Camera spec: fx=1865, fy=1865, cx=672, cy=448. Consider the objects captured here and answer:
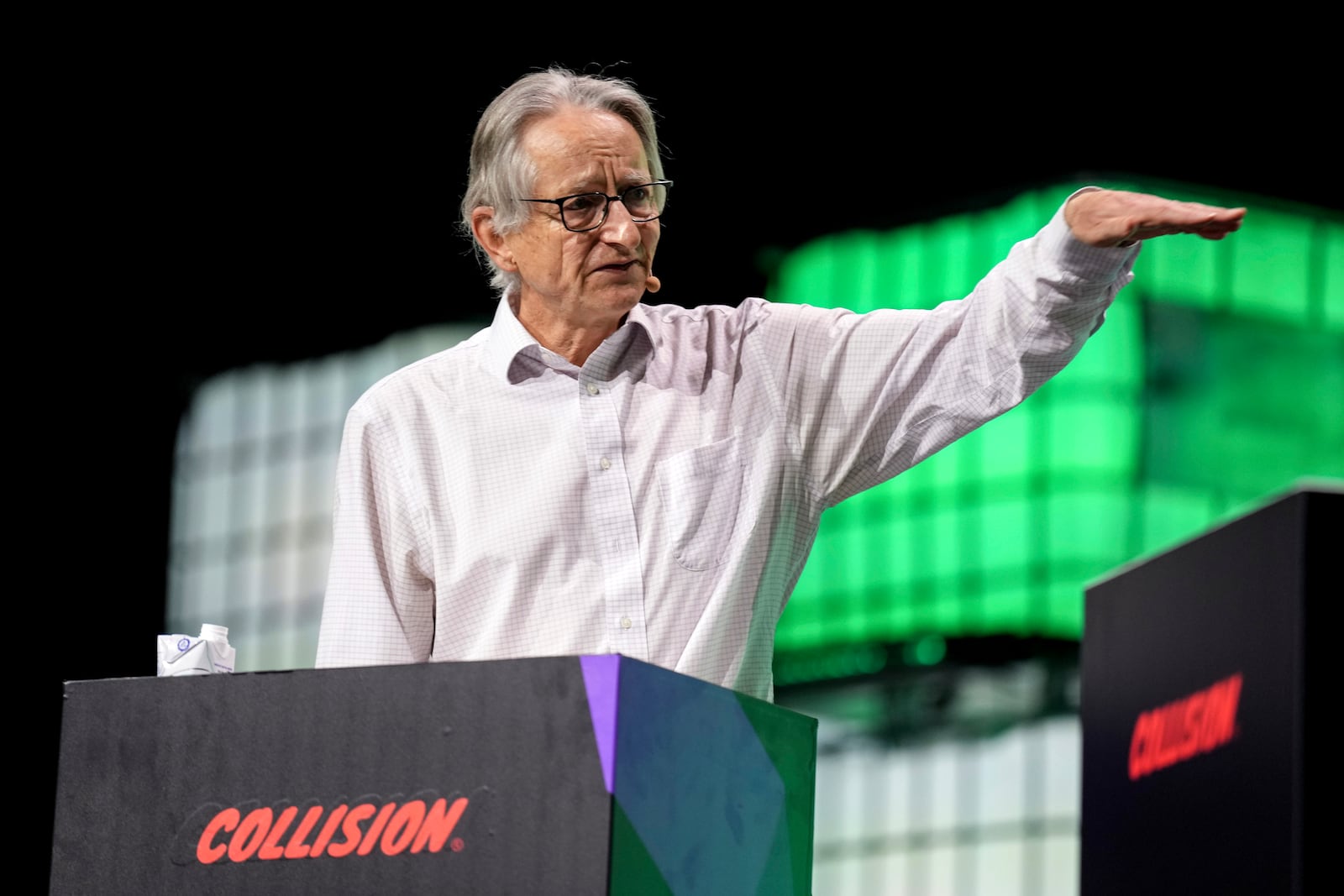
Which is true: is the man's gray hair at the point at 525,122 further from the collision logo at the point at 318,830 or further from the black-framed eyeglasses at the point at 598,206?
the collision logo at the point at 318,830

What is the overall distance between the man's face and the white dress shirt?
7 centimetres

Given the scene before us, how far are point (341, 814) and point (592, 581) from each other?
0.80m

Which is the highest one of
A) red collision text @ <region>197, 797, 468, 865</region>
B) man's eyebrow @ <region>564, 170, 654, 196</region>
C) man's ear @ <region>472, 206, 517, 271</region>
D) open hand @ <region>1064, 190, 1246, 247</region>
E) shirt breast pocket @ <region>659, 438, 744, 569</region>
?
man's eyebrow @ <region>564, 170, 654, 196</region>

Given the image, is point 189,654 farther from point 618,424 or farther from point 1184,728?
point 1184,728

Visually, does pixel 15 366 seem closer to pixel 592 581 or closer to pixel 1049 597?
pixel 1049 597

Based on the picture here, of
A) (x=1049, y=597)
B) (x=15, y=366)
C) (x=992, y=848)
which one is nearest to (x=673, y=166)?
(x=15, y=366)

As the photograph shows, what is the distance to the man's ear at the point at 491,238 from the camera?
286cm

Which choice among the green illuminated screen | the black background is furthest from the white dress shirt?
the green illuminated screen

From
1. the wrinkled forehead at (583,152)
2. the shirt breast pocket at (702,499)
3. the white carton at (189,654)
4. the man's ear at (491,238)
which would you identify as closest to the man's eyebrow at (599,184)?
the wrinkled forehead at (583,152)

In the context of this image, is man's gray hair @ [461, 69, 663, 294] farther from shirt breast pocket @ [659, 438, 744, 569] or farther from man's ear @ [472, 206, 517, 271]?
shirt breast pocket @ [659, 438, 744, 569]

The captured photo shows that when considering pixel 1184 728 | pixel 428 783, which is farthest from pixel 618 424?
pixel 1184 728

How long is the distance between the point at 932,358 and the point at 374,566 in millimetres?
831

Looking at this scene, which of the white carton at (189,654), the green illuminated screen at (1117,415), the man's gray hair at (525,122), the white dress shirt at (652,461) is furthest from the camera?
the green illuminated screen at (1117,415)

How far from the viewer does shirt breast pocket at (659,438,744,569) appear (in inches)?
101
